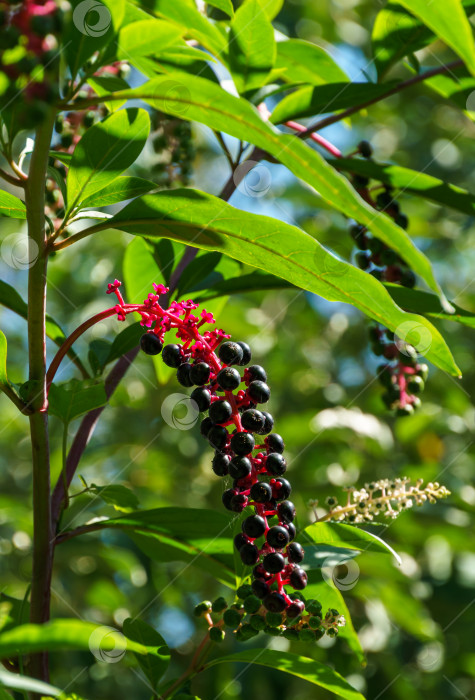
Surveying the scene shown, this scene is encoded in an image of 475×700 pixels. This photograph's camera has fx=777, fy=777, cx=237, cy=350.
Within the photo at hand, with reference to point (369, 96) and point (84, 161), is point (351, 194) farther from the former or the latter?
point (369, 96)

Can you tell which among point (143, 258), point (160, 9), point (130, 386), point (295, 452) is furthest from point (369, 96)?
point (130, 386)

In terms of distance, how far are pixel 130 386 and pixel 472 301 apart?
1.88 metres

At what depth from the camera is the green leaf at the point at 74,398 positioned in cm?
129

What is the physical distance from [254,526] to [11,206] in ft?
2.17

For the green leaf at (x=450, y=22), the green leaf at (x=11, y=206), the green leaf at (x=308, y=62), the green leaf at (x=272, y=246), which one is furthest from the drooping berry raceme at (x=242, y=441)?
the green leaf at (x=308, y=62)

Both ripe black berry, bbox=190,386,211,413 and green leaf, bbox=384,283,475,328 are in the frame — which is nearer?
ripe black berry, bbox=190,386,211,413

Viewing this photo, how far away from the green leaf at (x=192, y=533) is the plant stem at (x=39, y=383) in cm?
24

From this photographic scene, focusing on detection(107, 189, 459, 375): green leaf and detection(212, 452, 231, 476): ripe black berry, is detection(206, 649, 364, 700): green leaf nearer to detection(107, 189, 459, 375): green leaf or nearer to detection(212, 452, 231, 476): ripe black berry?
detection(212, 452, 231, 476): ripe black berry

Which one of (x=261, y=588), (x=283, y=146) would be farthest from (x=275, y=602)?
(x=283, y=146)

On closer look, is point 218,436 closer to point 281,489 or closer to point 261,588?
point 281,489

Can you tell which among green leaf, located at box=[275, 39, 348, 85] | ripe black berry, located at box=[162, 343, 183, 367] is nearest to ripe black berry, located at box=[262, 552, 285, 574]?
ripe black berry, located at box=[162, 343, 183, 367]

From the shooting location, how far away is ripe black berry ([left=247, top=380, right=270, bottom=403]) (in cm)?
116

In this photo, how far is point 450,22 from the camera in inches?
37.5

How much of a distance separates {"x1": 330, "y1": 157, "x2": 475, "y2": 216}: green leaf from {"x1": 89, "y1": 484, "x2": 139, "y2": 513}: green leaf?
2.79 ft
